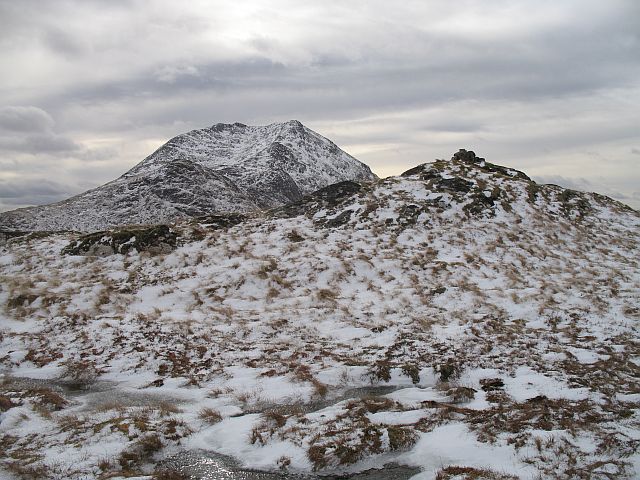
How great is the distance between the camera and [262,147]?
8569cm

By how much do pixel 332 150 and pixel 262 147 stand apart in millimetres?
15313

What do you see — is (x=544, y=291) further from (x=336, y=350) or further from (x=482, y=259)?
(x=336, y=350)

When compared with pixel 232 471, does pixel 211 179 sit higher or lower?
higher

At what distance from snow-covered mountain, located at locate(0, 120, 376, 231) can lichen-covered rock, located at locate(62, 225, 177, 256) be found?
21.3m

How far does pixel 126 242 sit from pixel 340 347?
52.6 feet

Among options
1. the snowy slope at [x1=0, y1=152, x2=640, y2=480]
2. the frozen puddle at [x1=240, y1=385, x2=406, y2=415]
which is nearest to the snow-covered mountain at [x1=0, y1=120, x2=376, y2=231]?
the snowy slope at [x1=0, y1=152, x2=640, y2=480]

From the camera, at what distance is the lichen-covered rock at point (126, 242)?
24.0 metres

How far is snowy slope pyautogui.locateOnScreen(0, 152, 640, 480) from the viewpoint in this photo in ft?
27.5

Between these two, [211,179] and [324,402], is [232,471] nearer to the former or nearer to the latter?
[324,402]

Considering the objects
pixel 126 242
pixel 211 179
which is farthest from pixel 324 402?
pixel 211 179

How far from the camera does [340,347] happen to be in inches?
566

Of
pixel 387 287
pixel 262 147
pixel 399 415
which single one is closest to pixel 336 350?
pixel 399 415

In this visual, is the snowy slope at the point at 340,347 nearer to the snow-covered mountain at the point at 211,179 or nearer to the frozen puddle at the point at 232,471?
the frozen puddle at the point at 232,471

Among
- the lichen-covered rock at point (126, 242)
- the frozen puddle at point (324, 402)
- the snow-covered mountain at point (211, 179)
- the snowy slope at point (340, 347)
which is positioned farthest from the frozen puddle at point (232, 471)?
the snow-covered mountain at point (211, 179)
